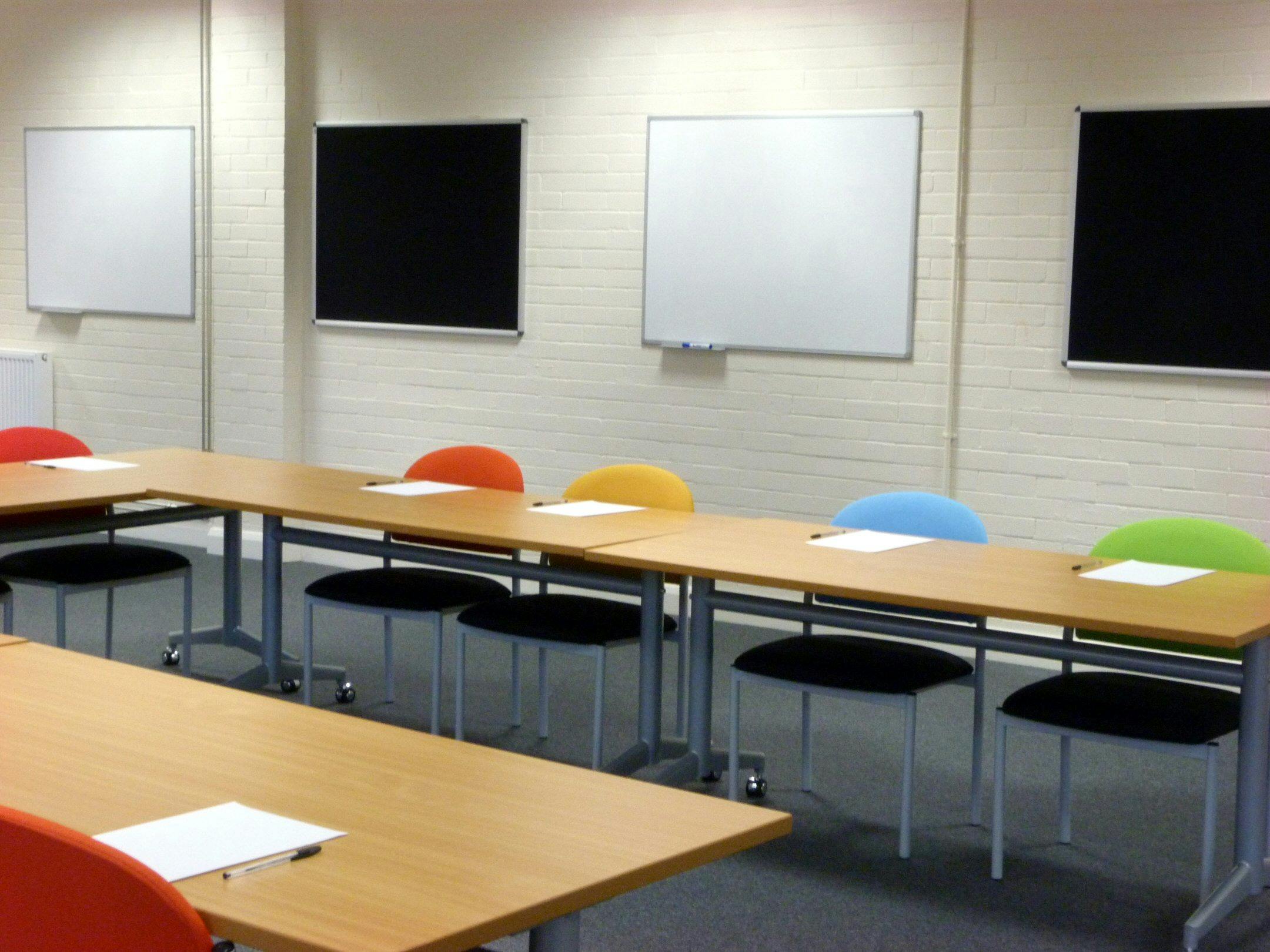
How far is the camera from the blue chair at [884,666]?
373cm

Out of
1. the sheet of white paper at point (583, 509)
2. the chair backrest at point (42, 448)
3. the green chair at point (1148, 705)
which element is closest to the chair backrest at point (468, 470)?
the sheet of white paper at point (583, 509)

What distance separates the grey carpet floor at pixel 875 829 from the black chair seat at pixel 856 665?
423mm

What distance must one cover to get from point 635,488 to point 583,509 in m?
0.33

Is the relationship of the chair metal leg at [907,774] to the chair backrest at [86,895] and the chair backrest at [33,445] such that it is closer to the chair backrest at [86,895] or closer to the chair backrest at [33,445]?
the chair backrest at [86,895]

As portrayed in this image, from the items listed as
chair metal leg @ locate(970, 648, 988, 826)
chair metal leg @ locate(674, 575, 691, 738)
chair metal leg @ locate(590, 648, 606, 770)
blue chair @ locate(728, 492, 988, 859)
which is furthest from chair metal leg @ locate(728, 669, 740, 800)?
chair metal leg @ locate(970, 648, 988, 826)

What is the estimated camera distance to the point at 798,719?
16.4 feet

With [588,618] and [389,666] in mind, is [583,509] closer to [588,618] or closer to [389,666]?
[588,618]

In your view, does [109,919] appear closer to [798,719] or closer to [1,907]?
[1,907]

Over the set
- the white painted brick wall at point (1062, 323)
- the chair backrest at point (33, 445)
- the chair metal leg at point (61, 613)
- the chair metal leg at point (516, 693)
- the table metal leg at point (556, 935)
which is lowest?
the chair metal leg at point (516, 693)

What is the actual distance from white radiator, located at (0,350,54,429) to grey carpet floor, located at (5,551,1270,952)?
2.19 metres

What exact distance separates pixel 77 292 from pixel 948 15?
4547mm

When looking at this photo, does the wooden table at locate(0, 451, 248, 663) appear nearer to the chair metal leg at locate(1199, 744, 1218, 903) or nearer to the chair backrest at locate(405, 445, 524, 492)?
the chair backrest at locate(405, 445, 524, 492)

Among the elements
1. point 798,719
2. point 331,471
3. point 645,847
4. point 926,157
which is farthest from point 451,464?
point 645,847

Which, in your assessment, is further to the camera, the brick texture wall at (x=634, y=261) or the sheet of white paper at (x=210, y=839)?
the brick texture wall at (x=634, y=261)
